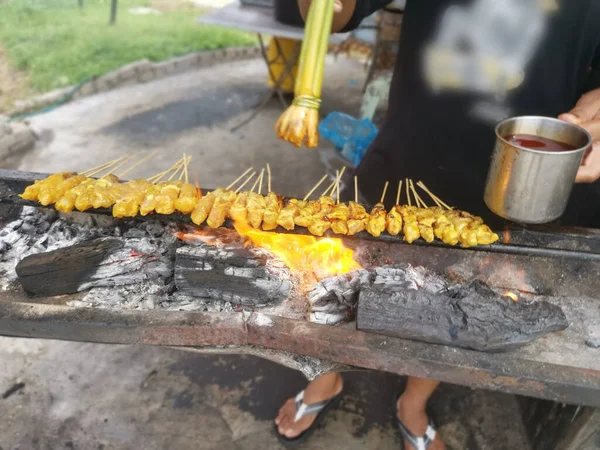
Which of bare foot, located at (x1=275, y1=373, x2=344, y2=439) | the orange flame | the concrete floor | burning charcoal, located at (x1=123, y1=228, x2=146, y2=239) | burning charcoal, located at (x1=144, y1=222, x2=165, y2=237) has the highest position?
the orange flame

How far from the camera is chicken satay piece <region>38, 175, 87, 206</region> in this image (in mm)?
2588

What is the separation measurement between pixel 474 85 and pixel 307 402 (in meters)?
2.39

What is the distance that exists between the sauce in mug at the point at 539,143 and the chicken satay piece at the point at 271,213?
47.7 inches

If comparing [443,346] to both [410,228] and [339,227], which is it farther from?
[339,227]

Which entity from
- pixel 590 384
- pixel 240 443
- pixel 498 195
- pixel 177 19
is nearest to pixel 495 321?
pixel 590 384

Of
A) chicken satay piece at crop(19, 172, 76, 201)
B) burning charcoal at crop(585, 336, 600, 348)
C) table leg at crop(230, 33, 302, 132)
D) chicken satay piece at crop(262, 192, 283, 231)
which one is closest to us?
burning charcoal at crop(585, 336, 600, 348)

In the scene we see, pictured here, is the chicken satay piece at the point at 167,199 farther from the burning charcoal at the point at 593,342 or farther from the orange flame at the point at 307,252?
the burning charcoal at the point at 593,342

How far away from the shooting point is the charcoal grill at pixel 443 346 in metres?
1.95

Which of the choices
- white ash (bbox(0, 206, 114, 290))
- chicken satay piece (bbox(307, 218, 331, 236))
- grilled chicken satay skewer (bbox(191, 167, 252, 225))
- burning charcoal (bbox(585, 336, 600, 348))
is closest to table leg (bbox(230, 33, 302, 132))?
white ash (bbox(0, 206, 114, 290))

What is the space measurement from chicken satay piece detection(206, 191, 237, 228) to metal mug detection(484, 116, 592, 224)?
1344 mm

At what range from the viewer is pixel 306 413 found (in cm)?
334

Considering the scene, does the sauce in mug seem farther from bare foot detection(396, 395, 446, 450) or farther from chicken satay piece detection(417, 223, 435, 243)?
bare foot detection(396, 395, 446, 450)

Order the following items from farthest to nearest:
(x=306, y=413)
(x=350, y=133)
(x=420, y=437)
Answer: (x=350, y=133) < (x=306, y=413) < (x=420, y=437)

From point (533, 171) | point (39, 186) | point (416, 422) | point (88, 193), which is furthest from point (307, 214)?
point (416, 422)
